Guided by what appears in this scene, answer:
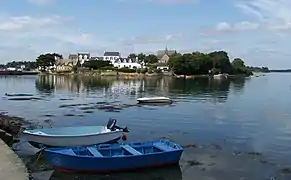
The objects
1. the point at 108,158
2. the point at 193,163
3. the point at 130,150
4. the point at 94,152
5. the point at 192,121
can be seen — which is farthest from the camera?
the point at 192,121

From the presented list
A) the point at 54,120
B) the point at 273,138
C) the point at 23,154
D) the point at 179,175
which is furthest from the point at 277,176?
the point at 54,120

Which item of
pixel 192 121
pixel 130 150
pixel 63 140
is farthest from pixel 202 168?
pixel 192 121

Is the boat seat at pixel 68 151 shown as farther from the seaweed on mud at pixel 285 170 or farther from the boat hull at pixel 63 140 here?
the seaweed on mud at pixel 285 170

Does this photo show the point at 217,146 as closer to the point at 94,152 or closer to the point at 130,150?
the point at 130,150

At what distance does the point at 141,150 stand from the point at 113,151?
5.04ft

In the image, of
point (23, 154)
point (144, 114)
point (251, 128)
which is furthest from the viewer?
point (144, 114)

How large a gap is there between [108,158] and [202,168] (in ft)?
17.1

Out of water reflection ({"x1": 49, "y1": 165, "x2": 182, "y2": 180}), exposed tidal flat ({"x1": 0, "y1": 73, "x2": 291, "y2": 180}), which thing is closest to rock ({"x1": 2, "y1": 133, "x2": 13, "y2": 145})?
exposed tidal flat ({"x1": 0, "y1": 73, "x2": 291, "y2": 180})

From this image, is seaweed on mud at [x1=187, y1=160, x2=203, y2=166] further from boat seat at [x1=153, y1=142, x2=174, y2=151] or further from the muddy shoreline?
boat seat at [x1=153, y1=142, x2=174, y2=151]

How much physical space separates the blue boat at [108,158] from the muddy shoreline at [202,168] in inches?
13.0

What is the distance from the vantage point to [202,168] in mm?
21094

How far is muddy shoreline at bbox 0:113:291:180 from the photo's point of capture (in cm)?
1945

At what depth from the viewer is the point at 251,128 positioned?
3516cm

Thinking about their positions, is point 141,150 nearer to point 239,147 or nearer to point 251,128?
point 239,147
